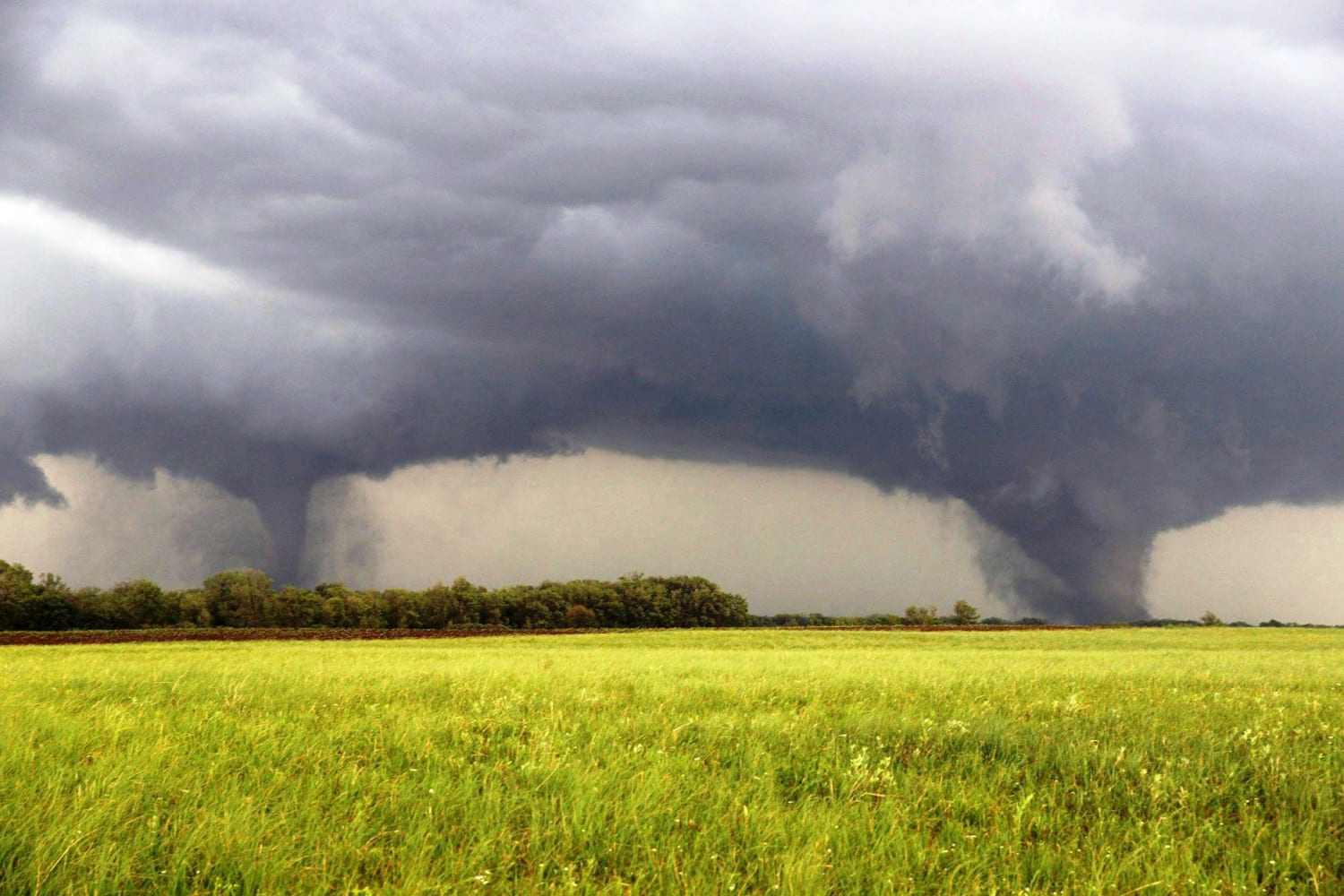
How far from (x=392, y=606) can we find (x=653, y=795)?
11337 centimetres

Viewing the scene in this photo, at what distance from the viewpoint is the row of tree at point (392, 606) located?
9969 cm

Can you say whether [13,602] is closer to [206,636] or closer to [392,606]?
[392,606]

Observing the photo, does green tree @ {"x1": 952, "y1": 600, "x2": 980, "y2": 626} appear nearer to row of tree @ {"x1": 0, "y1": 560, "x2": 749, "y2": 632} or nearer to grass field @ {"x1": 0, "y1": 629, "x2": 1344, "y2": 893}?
row of tree @ {"x1": 0, "y1": 560, "x2": 749, "y2": 632}

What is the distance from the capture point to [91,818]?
16.5 ft

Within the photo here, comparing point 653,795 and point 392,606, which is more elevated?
point 653,795

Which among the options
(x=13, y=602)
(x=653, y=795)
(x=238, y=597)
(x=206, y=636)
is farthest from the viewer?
(x=238, y=597)

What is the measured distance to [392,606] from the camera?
110562mm

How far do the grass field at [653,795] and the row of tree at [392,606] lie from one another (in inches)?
3672

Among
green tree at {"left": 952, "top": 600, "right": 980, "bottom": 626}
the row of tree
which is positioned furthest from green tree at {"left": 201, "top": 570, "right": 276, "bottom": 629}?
green tree at {"left": 952, "top": 600, "right": 980, "bottom": 626}

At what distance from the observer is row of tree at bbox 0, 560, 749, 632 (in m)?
99.7

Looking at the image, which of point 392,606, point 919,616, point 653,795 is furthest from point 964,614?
point 653,795

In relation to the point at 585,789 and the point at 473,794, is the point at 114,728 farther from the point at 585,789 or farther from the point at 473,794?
the point at 585,789

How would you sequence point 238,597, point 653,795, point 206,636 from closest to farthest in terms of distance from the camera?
point 653,795 → point 206,636 → point 238,597

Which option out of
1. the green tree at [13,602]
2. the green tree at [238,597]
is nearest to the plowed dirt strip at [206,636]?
the green tree at [13,602]
